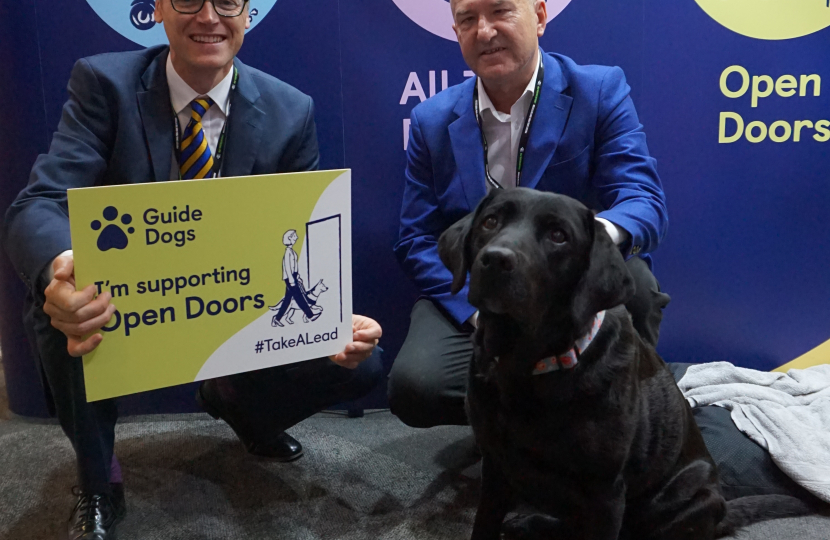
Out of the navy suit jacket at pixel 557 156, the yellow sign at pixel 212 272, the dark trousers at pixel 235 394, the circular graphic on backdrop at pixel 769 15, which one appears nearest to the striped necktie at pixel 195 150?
the yellow sign at pixel 212 272

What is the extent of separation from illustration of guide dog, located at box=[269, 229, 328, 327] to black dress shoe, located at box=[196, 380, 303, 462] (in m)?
0.64

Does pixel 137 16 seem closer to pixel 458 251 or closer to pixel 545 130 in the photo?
pixel 545 130

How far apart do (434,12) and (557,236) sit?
4.23ft

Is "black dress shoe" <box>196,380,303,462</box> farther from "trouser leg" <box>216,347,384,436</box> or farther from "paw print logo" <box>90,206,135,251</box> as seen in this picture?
"paw print logo" <box>90,206,135,251</box>

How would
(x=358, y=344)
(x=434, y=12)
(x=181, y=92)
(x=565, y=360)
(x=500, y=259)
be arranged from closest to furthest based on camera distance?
1. (x=500, y=259)
2. (x=565, y=360)
3. (x=358, y=344)
4. (x=181, y=92)
5. (x=434, y=12)

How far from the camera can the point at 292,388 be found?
2.05 m

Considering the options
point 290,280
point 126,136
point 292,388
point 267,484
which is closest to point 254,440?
point 267,484

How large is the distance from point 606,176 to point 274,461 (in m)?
1.40

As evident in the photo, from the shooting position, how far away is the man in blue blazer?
76.6 inches

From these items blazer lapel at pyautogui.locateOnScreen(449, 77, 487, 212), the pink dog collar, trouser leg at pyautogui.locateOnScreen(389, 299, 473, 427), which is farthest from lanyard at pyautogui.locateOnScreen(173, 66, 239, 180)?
the pink dog collar

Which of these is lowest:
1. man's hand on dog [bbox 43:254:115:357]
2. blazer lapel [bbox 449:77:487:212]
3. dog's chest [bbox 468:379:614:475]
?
dog's chest [bbox 468:379:614:475]

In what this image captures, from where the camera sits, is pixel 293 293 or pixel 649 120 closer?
pixel 293 293

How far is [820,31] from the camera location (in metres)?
2.39

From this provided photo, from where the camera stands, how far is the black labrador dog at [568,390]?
1338 mm
